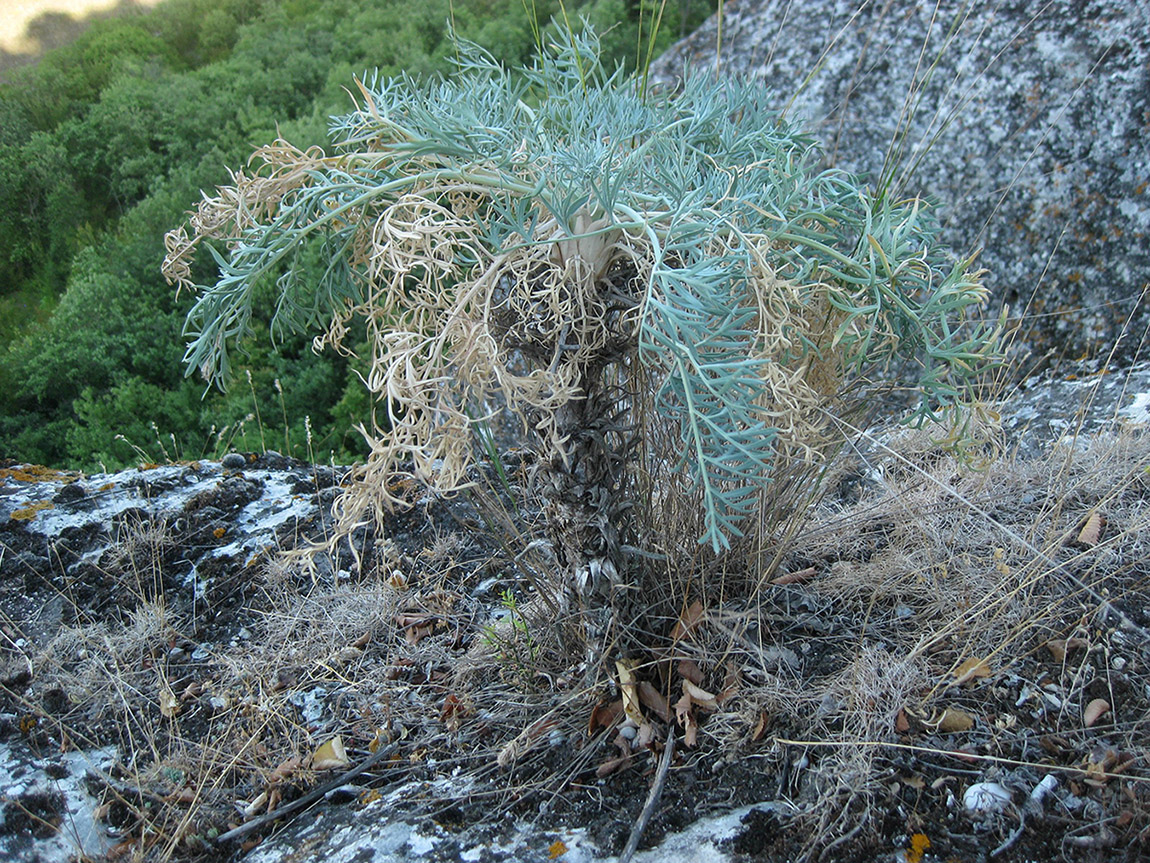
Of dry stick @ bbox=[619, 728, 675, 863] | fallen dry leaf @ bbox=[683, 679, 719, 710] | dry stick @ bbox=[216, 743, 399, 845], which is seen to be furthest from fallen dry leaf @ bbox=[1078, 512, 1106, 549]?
dry stick @ bbox=[216, 743, 399, 845]

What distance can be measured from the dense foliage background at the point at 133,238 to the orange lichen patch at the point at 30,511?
1.42 ft

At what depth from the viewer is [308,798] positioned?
1641mm

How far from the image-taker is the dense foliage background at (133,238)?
3.44 m

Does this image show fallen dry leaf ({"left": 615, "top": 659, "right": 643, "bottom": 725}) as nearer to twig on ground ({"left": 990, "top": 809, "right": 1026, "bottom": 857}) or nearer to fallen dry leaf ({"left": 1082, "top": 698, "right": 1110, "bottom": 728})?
twig on ground ({"left": 990, "top": 809, "right": 1026, "bottom": 857})

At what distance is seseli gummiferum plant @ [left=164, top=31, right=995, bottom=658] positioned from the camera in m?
1.18

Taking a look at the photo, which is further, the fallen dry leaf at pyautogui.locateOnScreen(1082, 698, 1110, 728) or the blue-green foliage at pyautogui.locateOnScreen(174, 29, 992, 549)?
the fallen dry leaf at pyautogui.locateOnScreen(1082, 698, 1110, 728)

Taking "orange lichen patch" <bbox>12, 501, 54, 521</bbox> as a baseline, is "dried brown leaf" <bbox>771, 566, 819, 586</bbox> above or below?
below

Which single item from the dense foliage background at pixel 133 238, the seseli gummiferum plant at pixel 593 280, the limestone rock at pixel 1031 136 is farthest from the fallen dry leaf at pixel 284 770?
the limestone rock at pixel 1031 136

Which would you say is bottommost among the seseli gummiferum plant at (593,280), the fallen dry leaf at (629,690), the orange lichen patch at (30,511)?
the fallen dry leaf at (629,690)

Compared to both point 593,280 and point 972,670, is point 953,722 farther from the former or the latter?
point 593,280

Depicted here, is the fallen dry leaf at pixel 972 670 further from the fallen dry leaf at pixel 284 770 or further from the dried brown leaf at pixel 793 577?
the fallen dry leaf at pixel 284 770

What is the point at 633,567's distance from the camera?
1690 millimetres

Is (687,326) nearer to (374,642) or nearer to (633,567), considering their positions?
(633,567)

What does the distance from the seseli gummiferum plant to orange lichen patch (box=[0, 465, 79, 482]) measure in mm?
1635
